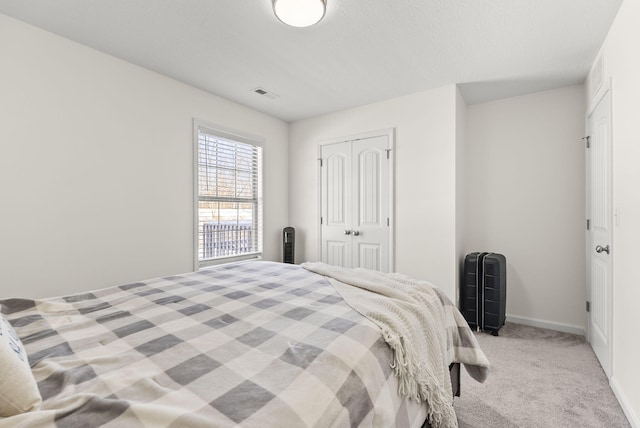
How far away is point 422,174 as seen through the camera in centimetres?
337

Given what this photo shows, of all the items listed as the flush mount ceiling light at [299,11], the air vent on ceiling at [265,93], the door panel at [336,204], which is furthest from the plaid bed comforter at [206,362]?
the air vent on ceiling at [265,93]

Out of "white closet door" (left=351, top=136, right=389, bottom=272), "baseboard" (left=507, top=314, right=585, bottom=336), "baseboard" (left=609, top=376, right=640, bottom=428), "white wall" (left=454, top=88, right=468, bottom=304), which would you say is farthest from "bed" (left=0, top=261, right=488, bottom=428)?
"baseboard" (left=507, top=314, right=585, bottom=336)

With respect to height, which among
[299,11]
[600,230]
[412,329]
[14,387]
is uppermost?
[299,11]

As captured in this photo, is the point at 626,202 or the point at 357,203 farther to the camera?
the point at 357,203

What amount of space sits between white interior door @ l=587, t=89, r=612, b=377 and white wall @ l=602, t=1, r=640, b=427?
0.14 metres

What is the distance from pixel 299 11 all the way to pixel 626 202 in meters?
2.41

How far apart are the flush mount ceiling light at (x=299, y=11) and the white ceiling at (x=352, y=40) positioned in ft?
0.30

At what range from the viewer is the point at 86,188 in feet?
7.97

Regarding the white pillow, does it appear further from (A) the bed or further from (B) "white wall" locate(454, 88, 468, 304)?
(B) "white wall" locate(454, 88, 468, 304)

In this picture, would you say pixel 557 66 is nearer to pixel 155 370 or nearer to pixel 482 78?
pixel 482 78

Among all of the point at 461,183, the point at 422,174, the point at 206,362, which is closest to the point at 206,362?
the point at 206,362

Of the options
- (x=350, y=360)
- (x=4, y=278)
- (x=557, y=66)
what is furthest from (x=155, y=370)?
(x=557, y=66)

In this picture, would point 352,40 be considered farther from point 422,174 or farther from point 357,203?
point 357,203

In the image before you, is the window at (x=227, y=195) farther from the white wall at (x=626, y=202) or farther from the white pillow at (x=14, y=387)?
the white wall at (x=626, y=202)
